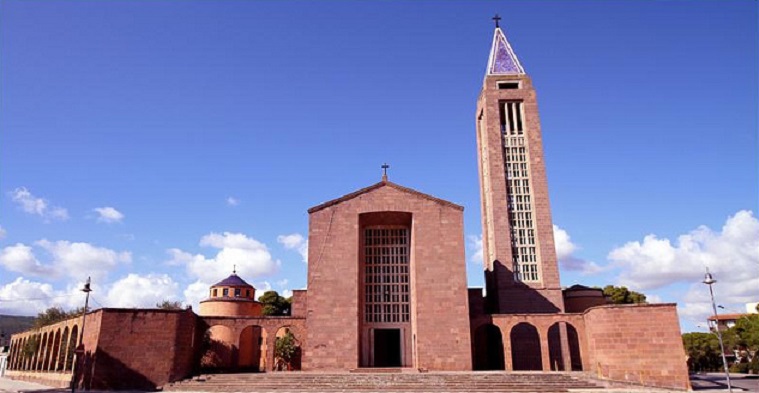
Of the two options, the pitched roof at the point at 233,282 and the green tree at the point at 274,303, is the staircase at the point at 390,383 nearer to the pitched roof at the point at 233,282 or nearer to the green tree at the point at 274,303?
the pitched roof at the point at 233,282

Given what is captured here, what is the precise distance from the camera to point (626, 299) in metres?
51.8

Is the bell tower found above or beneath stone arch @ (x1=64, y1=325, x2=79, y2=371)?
above

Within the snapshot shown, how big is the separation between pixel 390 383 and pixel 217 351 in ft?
46.9

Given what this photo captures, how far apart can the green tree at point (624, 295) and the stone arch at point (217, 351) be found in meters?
37.9

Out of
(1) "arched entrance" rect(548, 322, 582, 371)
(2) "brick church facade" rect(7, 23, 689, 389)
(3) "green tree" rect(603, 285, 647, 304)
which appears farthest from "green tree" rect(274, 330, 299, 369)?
(3) "green tree" rect(603, 285, 647, 304)

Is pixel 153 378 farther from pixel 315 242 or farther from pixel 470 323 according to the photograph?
pixel 470 323

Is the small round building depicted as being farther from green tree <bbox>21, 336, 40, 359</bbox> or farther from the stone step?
the stone step

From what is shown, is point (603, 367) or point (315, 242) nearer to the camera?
point (603, 367)

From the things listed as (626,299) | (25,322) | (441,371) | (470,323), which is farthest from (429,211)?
(25,322)

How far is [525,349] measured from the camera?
99.2 ft

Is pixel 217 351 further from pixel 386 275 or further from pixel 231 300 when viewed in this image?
pixel 386 275

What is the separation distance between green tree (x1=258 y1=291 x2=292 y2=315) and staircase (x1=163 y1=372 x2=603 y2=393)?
29.2 m

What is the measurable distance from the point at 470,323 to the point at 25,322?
12257 centimetres

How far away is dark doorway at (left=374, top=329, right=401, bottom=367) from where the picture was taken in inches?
1109
